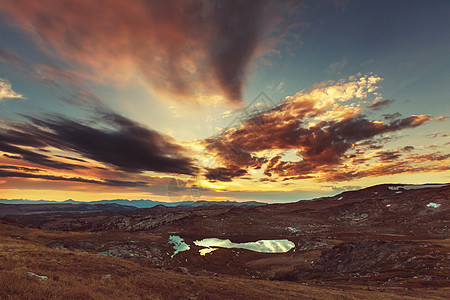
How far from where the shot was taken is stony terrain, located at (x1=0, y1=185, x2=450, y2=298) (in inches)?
1684

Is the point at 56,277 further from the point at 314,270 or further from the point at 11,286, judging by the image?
the point at 314,270

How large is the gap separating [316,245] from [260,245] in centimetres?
2408

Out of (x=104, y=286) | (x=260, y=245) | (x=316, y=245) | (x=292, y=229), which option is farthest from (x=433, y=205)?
(x=104, y=286)

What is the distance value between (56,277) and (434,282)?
5275 centimetres

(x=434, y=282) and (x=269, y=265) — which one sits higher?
(x=434, y=282)

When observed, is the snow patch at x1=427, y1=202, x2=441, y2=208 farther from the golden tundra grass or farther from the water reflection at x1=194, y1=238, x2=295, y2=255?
the golden tundra grass

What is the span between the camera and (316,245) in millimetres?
80125

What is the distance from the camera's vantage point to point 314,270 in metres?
54.4

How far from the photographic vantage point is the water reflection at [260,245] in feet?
282

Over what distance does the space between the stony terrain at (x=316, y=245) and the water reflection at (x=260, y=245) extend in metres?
4.30

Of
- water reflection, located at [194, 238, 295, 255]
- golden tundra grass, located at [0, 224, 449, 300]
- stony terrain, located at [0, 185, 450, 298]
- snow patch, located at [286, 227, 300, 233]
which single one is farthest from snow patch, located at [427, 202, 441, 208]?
golden tundra grass, located at [0, 224, 449, 300]

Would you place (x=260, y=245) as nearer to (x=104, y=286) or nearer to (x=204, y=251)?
(x=204, y=251)

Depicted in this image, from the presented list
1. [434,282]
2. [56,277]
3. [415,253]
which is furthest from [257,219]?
[56,277]

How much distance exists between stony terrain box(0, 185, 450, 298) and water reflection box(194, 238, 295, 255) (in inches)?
169
